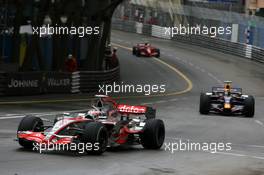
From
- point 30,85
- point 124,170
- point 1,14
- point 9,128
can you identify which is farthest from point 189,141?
point 1,14

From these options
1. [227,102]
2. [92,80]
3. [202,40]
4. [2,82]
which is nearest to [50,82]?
[2,82]

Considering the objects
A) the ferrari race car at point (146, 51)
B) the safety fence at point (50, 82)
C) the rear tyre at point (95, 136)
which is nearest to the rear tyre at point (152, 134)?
the rear tyre at point (95, 136)

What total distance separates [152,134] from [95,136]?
7.59 feet

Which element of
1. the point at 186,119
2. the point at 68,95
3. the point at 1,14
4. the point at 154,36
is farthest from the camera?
the point at 154,36

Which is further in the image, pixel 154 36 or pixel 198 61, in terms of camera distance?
pixel 154 36

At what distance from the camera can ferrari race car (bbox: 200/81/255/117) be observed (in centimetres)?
2756

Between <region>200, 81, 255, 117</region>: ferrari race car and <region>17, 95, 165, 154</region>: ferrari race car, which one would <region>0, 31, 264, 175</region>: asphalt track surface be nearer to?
<region>17, 95, 165, 154</region>: ferrari race car

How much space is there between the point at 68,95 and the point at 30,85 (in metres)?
2.59

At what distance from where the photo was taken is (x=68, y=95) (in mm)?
33781

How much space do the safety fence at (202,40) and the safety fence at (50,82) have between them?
24.5m

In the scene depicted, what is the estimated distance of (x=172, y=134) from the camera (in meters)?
20.8

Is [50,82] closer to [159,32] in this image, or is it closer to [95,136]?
[95,136]

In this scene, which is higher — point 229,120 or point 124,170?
point 124,170

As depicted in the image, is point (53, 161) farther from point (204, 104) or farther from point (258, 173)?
point (204, 104)
